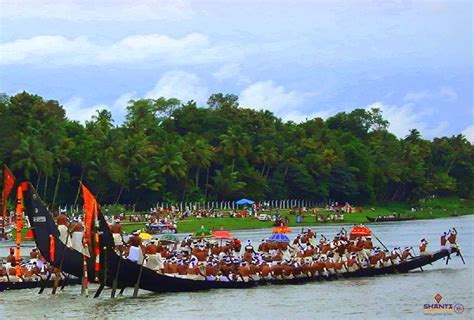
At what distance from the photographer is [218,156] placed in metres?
119

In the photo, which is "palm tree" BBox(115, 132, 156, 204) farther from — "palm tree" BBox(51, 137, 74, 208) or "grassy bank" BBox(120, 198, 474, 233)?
"grassy bank" BBox(120, 198, 474, 233)

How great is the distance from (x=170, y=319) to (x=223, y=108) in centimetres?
10051

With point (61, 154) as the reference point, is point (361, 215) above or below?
below

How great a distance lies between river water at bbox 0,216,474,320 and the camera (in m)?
32.3

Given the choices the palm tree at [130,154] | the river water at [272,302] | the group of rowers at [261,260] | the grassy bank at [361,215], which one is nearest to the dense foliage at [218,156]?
the palm tree at [130,154]

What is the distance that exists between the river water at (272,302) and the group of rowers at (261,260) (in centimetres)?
68

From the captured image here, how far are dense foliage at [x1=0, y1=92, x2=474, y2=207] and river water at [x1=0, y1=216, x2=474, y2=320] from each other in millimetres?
56350

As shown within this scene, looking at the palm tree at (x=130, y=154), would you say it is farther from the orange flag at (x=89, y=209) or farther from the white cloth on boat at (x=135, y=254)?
the orange flag at (x=89, y=209)

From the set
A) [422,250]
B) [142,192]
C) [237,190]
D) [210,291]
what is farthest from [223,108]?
[210,291]

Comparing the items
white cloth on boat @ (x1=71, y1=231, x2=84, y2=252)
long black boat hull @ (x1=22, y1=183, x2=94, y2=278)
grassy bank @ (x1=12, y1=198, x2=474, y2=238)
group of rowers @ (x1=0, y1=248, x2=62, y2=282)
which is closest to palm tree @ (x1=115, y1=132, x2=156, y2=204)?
grassy bank @ (x1=12, y1=198, x2=474, y2=238)

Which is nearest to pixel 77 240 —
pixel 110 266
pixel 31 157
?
pixel 110 266

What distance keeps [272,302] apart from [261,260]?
555 centimetres

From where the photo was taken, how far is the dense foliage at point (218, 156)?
9856cm

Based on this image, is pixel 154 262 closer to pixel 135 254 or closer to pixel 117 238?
pixel 135 254
